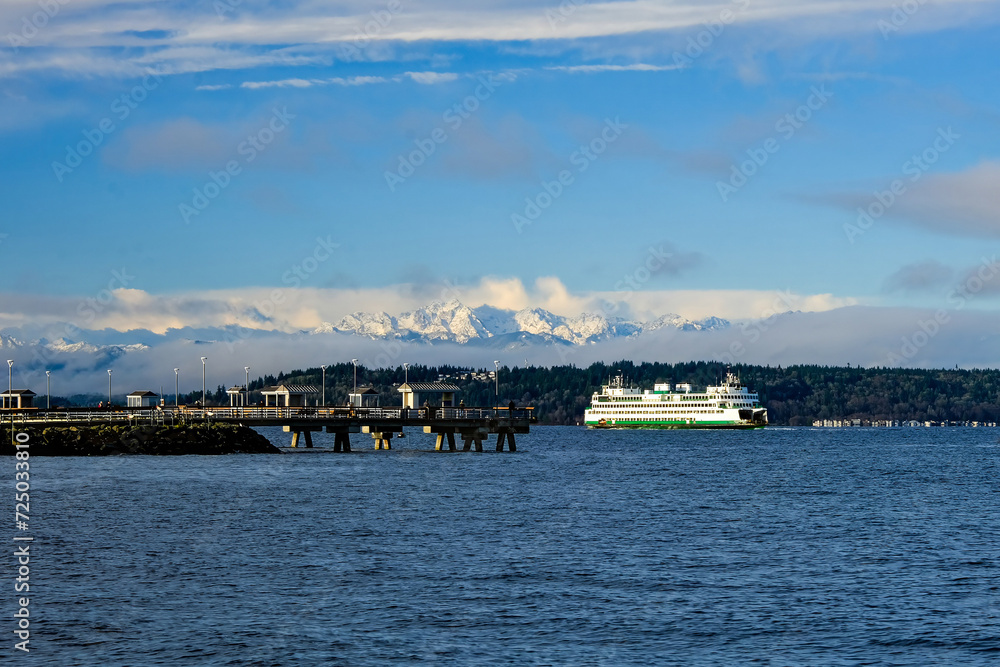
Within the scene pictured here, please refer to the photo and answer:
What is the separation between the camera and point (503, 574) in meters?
41.4

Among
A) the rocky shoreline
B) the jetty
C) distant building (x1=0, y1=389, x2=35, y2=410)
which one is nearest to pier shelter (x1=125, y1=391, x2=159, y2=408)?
distant building (x1=0, y1=389, x2=35, y2=410)

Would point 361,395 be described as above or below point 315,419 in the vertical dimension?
above

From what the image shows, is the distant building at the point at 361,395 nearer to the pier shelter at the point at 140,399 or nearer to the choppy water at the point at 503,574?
the pier shelter at the point at 140,399

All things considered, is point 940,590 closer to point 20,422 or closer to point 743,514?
point 743,514

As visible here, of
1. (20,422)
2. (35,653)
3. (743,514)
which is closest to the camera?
(35,653)

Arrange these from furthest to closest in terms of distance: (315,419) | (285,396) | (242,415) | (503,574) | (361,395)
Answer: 1. (361,395)
2. (285,396)
3. (242,415)
4. (315,419)
5. (503,574)

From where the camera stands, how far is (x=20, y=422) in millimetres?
110000

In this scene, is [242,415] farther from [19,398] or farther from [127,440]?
[19,398]

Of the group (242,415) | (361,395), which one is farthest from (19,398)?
(361,395)

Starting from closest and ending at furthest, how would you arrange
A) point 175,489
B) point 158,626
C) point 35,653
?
point 35,653, point 158,626, point 175,489

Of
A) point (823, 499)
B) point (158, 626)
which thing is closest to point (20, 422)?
point (823, 499)

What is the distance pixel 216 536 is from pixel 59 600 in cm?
1484

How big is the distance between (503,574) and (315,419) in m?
73.3

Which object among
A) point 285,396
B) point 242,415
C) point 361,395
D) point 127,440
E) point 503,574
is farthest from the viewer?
point 361,395
